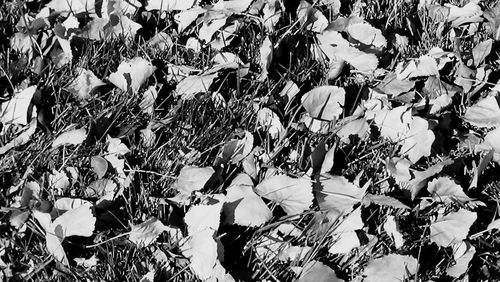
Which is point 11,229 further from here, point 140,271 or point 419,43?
point 419,43

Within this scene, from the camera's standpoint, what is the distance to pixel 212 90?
2.01 meters

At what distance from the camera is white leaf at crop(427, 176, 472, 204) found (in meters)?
1.77

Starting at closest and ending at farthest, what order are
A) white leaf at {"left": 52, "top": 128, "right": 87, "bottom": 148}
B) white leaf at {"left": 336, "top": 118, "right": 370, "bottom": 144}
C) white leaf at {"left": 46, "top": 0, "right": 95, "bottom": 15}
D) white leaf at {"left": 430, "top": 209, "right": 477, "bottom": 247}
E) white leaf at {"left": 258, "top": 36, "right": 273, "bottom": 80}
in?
white leaf at {"left": 430, "top": 209, "right": 477, "bottom": 247}, white leaf at {"left": 52, "top": 128, "right": 87, "bottom": 148}, white leaf at {"left": 336, "top": 118, "right": 370, "bottom": 144}, white leaf at {"left": 258, "top": 36, "right": 273, "bottom": 80}, white leaf at {"left": 46, "top": 0, "right": 95, "bottom": 15}

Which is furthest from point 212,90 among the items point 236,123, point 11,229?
point 11,229

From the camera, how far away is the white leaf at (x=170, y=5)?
2203mm

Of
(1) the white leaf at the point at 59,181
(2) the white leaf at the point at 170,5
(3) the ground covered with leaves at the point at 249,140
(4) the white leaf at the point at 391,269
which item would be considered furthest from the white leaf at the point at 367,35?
(1) the white leaf at the point at 59,181

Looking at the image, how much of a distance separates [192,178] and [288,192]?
243 mm

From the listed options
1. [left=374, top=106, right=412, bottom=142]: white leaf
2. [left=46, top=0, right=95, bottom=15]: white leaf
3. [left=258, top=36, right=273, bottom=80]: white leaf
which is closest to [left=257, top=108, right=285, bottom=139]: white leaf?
[left=258, top=36, right=273, bottom=80]: white leaf

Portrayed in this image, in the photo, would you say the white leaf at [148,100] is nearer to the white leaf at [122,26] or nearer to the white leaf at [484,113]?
the white leaf at [122,26]

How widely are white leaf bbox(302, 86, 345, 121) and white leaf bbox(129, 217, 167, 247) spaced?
553mm

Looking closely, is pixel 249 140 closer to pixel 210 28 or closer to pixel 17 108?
pixel 210 28

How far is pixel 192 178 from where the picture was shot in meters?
1.75

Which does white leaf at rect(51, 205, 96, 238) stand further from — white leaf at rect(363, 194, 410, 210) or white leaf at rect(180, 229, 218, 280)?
white leaf at rect(363, 194, 410, 210)

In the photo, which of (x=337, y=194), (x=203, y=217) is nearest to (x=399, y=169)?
(x=337, y=194)
